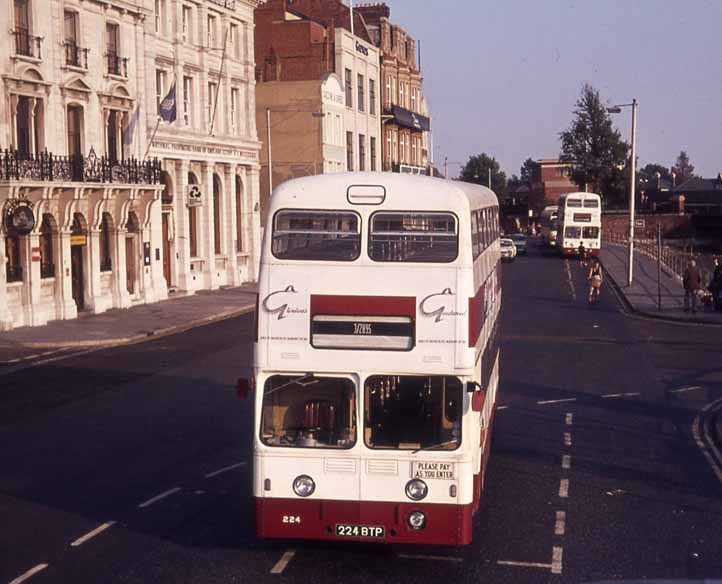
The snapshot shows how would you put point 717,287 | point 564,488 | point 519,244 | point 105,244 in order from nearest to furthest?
point 564,488, point 717,287, point 105,244, point 519,244

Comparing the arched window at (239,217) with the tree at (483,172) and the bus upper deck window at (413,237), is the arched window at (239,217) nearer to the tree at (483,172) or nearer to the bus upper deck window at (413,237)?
the bus upper deck window at (413,237)

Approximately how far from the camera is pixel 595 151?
111688mm

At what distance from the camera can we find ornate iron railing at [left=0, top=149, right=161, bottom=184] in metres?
32.2

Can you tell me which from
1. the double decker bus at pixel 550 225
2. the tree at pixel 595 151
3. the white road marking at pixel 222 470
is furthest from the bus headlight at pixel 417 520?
the tree at pixel 595 151

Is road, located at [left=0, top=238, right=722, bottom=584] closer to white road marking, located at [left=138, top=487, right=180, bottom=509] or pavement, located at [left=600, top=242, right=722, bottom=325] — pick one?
white road marking, located at [left=138, top=487, right=180, bottom=509]

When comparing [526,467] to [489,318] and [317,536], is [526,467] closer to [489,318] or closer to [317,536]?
[489,318]

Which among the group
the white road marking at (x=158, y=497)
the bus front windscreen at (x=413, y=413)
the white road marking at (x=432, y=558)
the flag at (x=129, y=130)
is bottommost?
the white road marking at (x=432, y=558)

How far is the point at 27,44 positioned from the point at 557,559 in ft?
93.4

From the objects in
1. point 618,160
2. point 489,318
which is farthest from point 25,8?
point 618,160

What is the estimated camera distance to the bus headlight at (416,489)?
1007 centimetres

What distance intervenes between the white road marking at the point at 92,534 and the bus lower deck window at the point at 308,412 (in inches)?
108

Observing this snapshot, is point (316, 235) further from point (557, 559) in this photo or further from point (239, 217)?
point (239, 217)

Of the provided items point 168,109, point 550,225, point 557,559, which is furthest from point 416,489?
point 550,225

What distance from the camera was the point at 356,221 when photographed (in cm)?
1027
